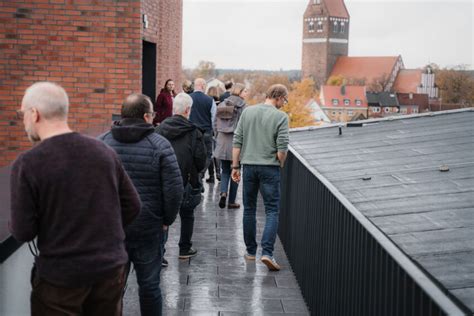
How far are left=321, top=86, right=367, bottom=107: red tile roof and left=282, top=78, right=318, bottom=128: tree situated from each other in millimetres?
3394

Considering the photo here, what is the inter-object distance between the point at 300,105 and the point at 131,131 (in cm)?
11087

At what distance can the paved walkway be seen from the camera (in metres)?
6.01

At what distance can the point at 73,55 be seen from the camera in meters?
11.1

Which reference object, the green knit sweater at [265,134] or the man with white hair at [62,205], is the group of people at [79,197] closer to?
the man with white hair at [62,205]

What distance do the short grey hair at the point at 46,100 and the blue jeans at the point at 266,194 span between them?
3.94 m

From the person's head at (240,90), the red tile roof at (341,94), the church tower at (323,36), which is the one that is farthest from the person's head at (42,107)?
the church tower at (323,36)

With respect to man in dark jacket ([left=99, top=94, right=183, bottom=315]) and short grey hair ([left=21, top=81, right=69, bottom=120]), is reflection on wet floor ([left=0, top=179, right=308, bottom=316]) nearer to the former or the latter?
man in dark jacket ([left=99, top=94, right=183, bottom=315])

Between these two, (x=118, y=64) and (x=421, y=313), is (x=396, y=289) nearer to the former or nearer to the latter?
(x=421, y=313)

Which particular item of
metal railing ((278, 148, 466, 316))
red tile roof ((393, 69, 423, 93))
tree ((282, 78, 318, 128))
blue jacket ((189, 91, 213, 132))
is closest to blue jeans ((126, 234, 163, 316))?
metal railing ((278, 148, 466, 316))

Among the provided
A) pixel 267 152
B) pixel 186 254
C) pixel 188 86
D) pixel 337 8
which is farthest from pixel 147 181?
pixel 337 8

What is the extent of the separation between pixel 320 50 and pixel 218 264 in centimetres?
14330

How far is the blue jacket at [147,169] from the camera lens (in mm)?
4691

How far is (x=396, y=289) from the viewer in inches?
122

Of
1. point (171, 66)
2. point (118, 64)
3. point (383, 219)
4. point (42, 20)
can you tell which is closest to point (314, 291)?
point (383, 219)
